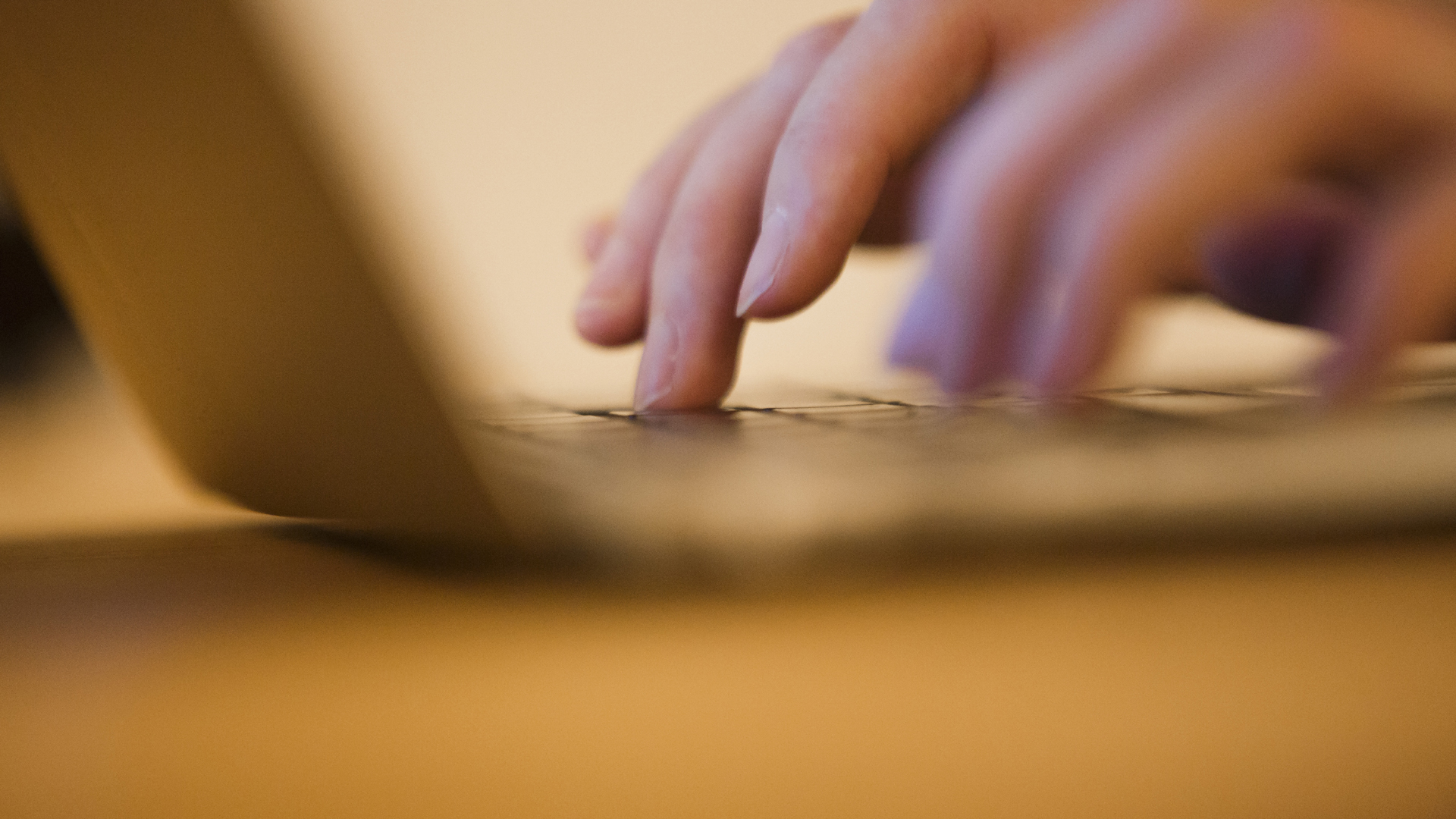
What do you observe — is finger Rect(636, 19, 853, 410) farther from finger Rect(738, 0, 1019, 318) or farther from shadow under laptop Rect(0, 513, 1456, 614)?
shadow under laptop Rect(0, 513, 1456, 614)

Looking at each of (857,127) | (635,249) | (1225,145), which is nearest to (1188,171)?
(1225,145)

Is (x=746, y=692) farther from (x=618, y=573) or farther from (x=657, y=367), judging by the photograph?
(x=657, y=367)

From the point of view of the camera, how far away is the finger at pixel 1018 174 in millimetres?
327

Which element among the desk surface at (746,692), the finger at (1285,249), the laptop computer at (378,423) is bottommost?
the desk surface at (746,692)

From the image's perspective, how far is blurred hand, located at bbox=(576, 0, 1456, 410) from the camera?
1.01 feet

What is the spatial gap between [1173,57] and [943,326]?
0.13 m

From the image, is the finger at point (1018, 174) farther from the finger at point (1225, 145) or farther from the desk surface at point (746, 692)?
the desk surface at point (746, 692)

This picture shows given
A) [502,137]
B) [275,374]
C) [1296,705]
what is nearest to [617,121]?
[502,137]

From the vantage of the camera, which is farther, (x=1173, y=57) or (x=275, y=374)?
(x=1173, y=57)

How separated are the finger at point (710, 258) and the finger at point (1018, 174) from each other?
0.39 ft

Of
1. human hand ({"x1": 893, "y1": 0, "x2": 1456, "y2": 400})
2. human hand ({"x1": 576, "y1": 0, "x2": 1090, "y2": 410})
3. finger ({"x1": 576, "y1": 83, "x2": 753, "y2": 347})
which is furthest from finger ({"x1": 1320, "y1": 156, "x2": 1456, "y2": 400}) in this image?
finger ({"x1": 576, "y1": 83, "x2": 753, "y2": 347})

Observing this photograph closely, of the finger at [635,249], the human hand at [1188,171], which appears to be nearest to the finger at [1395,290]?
the human hand at [1188,171]

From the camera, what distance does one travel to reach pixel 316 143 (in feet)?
0.51

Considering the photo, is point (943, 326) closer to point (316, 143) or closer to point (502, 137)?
point (316, 143)
